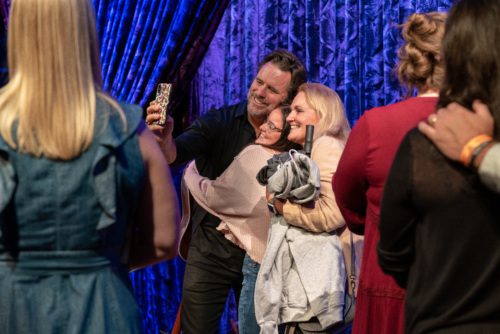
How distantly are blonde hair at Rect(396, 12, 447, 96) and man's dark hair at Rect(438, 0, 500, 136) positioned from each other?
632 mm

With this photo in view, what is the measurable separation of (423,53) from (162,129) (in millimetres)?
1664

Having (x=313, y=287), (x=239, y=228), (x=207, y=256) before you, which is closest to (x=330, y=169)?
(x=313, y=287)

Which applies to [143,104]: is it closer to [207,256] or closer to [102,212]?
[207,256]

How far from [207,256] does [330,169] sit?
104 centimetres

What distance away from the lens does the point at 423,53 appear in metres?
2.44

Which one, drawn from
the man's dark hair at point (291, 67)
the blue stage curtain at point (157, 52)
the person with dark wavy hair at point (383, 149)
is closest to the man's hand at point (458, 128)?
the person with dark wavy hair at point (383, 149)

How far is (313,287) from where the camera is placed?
3.26 metres

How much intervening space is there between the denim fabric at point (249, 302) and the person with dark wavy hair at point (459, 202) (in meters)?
1.90

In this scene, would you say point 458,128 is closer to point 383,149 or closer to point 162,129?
point 383,149

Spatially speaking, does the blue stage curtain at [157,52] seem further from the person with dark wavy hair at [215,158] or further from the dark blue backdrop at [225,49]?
the person with dark wavy hair at [215,158]

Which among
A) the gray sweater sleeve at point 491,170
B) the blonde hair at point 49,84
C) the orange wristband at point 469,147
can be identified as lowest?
the gray sweater sleeve at point 491,170

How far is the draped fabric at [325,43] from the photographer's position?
4.34 meters

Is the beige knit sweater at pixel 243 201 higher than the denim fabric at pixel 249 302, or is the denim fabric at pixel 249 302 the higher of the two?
the beige knit sweater at pixel 243 201

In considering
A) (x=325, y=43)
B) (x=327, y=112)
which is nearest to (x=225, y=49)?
(x=325, y=43)
